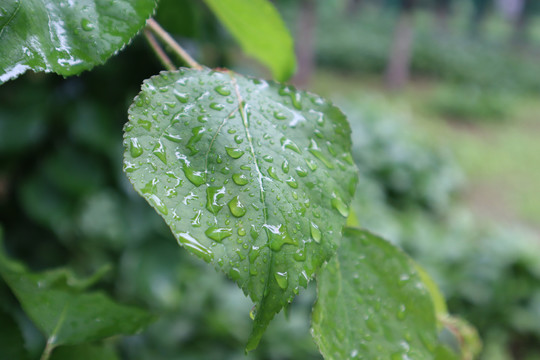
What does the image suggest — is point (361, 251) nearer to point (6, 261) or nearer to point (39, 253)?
point (6, 261)

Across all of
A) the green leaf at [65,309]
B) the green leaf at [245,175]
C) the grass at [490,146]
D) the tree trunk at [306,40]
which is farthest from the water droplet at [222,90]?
the tree trunk at [306,40]

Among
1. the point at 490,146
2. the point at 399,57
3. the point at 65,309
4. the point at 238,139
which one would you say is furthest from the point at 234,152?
the point at 399,57

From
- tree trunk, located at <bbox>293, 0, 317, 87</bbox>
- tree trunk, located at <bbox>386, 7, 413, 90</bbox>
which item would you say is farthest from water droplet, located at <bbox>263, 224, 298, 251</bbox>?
tree trunk, located at <bbox>386, 7, 413, 90</bbox>

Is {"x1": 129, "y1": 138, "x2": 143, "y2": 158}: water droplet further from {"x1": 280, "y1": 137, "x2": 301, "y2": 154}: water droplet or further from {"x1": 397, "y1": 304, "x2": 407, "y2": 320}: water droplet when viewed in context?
{"x1": 397, "y1": 304, "x2": 407, "y2": 320}: water droplet

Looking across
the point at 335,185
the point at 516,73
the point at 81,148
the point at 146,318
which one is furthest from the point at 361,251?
the point at 516,73

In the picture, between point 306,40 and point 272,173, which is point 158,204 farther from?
point 306,40

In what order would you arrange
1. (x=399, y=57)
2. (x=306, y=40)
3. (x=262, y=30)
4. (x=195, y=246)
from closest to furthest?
(x=195, y=246) < (x=262, y=30) < (x=306, y=40) < (x=399, y=57)

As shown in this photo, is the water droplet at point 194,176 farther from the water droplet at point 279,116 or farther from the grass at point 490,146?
the grass at point 490,146

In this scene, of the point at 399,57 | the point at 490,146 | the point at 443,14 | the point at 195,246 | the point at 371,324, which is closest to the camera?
the point at 195,246
